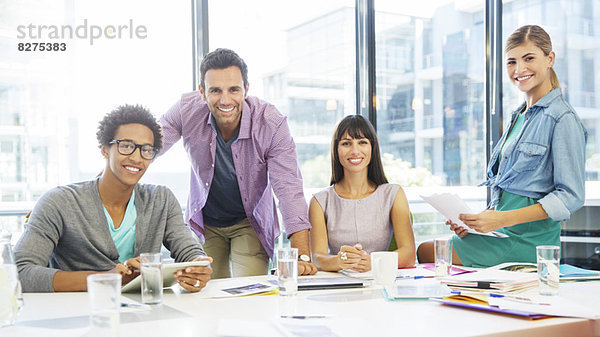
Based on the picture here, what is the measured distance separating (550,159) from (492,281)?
3.27ft

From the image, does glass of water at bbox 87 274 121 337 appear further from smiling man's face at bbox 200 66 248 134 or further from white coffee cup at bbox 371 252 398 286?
smiling man's face at bbox 200 66 248 134

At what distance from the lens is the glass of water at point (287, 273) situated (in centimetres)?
152

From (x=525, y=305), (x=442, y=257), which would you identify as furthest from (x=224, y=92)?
(x=525, y=305)

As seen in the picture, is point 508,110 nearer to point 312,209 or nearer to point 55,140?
point 312,209

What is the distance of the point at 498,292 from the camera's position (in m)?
1.51

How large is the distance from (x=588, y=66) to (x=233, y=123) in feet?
11.2

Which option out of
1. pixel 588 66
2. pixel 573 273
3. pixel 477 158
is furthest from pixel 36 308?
pixel 588 66

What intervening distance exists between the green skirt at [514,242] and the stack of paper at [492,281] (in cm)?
51

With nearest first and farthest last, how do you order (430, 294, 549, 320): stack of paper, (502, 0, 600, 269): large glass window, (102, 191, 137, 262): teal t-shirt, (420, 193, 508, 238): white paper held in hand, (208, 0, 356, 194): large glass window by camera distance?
(430, 294, 549, 320): stack of paper
(102, 191, 137, 262): teal t-shirt
(420, 193, 508, 238): white paper held in hand
(208, 0, 356, 194): large glass window
(502, 0, 600, 269): large glass window

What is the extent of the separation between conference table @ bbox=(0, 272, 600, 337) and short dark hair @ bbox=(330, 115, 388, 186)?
3.48 feet

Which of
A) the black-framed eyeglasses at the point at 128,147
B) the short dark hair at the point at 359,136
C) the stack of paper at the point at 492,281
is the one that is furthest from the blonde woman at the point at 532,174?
the black-framed eyeglasses at the point at 128,147

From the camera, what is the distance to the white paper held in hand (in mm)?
2100

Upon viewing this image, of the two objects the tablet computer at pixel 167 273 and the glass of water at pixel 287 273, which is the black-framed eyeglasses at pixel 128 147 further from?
the glass of water at pixel 287 273

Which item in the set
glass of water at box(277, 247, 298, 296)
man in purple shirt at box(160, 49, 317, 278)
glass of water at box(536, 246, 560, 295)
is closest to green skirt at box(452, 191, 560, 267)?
man in purple shirt at box(160, 49, 317, 278)
